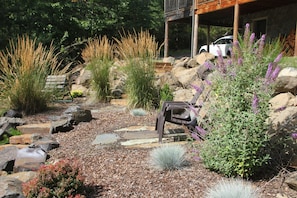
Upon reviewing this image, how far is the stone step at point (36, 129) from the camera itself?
5230 mm

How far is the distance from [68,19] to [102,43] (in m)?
7.14

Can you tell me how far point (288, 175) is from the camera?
2.71 m

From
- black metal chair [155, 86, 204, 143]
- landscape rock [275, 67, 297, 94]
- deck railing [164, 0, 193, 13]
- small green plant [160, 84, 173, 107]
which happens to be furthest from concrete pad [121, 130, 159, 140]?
deck railing [164, 0, 193, 13]

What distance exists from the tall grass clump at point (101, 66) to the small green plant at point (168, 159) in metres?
4.51

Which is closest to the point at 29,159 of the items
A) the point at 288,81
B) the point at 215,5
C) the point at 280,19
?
the point at 288,81

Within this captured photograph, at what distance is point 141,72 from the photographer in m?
6.03

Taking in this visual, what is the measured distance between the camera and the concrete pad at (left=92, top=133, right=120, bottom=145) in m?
4.11

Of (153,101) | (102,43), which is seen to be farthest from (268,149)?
(102,43)

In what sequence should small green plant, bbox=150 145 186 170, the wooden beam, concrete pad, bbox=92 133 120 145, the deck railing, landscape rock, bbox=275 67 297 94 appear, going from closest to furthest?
small green plant, bbox=150 145 186 170 → concrete pad, bbox=92 133 120 145 → landscape rock, bbox=275 67 297 94 → the wooden beam → the deck railing

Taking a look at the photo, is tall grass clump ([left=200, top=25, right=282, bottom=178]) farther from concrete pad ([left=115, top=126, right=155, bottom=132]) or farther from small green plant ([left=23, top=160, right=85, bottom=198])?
concrete pad ([left=115, top=126, right=155, bottom=132])

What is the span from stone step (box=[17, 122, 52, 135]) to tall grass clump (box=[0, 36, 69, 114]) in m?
0.91

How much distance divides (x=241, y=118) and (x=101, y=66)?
16.7 feet

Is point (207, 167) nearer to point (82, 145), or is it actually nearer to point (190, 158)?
point (190, 158)

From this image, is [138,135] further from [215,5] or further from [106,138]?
[215,5]
